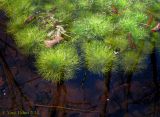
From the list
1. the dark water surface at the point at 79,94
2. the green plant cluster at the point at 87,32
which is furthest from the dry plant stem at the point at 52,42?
the dark water surface at the point at 79,94

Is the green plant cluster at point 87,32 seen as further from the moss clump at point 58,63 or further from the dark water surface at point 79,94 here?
the dark water surface at point 79,94

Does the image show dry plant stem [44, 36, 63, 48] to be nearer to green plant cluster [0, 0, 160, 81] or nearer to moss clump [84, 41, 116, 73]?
green plant cluster [0, 0, 160, 81]

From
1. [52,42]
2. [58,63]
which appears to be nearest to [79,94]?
[58,63]

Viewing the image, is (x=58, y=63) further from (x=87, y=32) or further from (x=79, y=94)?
(x=87, y=32)

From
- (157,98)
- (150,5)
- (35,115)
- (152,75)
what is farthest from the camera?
(150,5)

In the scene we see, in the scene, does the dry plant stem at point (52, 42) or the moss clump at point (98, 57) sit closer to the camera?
the moss clump at point (98, 57)

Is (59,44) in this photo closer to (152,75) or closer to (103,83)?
(103,83)

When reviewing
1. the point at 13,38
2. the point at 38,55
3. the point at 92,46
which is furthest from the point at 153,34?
the point at 13,38

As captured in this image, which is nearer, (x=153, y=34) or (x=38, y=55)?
(x=38, y=55)
